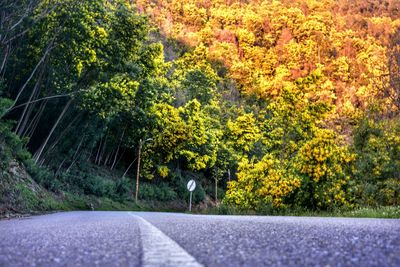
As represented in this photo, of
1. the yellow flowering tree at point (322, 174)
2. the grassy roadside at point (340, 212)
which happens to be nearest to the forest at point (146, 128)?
the yellow flowering tree at point (322, 174)

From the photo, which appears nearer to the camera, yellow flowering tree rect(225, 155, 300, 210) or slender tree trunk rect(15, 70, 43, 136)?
yellow flowering tree rect(225, 155, 300, 210)

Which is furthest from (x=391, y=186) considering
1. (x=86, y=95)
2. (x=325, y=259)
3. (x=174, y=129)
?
(x=174, y=129)

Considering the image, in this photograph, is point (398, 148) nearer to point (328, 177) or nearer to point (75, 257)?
point (328, 177)

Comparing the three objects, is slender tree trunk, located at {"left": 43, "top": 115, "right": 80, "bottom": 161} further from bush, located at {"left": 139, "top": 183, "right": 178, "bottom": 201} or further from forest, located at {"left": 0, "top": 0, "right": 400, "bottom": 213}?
bush, located at {"left": 139, "top": 183, "right": 178, "bottom": 201}

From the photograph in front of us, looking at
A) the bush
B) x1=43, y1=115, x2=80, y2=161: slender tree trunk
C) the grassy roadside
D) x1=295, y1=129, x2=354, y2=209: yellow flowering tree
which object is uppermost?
x1=43, y1=115, x2=80, y2=161: slender tree trunk

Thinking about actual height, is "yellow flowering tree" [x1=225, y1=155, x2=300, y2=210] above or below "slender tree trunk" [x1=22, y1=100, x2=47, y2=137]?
below

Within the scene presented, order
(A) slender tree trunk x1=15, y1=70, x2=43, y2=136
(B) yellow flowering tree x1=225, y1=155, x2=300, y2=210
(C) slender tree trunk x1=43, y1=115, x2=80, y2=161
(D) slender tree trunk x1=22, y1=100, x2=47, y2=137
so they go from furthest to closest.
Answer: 1. (C) slender tree trunk x1=43, y1=115, x2=80, y2=161
2. (D) slender tree trunk x1=22, y1=100, x2=47, y2=137
3. (A) slender tree trunk x1=15, y1=70, x2=43, y2=136
4. (B) yellow flowering tree x1=225, y1=155, x2=300, y2=210

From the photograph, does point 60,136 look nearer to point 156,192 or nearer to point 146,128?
point 146,128

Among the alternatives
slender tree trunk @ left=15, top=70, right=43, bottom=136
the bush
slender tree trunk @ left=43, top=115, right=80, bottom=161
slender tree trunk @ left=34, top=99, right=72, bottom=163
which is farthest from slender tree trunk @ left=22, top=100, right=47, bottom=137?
the bush

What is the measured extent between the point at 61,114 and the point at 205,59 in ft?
214

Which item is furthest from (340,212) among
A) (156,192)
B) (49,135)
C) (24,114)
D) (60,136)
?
(156,192)

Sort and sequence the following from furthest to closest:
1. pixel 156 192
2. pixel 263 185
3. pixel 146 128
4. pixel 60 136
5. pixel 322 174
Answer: pixel 156 192 < pixel 146 128 < pixel 60 136 < pixel 263 185 < pixel 322 174

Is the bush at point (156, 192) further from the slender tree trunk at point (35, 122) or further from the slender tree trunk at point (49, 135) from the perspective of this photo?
the slender tree trunk at point (35, 122)

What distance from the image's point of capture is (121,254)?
7.03 feet
